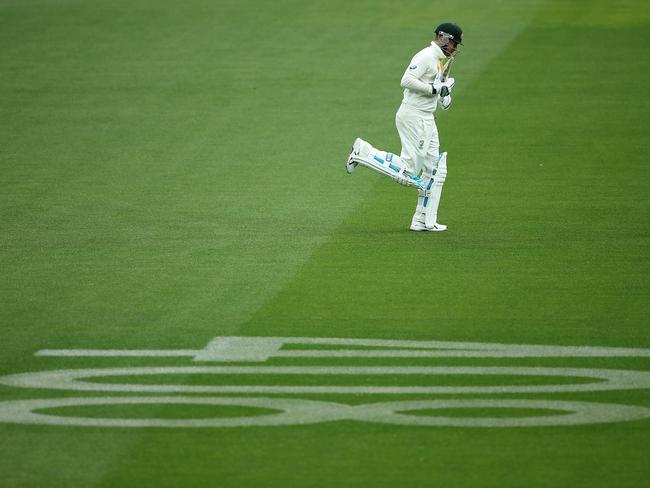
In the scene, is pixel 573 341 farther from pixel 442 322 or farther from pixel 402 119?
pixel 402 119

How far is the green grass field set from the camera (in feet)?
27.9

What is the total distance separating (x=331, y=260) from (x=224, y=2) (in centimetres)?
1883

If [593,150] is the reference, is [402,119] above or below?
above

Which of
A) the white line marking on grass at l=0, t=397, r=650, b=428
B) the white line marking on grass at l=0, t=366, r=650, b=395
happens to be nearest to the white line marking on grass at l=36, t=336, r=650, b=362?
the white line marking on grass at l=0, t=366, r=650, b=395

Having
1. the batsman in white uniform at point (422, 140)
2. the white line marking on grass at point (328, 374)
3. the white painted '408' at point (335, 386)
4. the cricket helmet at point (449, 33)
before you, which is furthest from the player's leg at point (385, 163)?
the white line marking on grass at point (328, 374)

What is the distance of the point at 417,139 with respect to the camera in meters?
14.3

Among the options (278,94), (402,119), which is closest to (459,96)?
(278,94)

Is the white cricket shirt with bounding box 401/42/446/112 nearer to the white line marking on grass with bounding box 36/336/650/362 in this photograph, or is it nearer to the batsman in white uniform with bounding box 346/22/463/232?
the batsman in white uniform with bounding box 346/22/463/232

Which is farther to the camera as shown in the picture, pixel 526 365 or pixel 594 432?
pixel 526 365

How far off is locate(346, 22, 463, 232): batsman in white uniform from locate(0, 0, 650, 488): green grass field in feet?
1.63

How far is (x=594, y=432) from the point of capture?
8680mm

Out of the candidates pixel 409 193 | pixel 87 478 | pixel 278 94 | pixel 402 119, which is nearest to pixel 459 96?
pixel 278 94

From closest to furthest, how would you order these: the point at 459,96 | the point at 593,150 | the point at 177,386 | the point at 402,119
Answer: the point at 177,386 → the point at 402,119 → the point at 593,150 → the point at 459,96

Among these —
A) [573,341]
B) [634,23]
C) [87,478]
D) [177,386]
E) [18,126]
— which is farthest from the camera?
[634,23]
